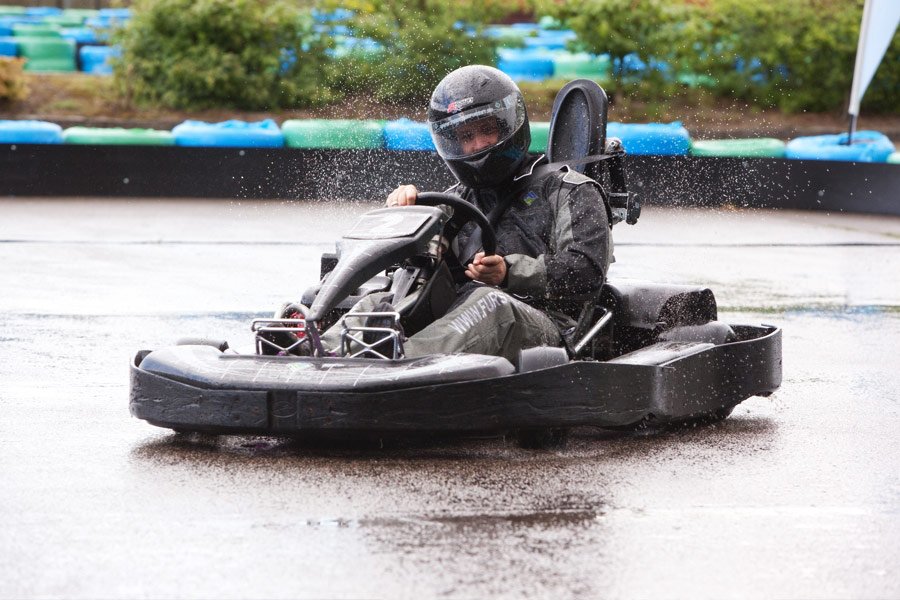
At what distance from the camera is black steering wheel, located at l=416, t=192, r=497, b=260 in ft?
16.8

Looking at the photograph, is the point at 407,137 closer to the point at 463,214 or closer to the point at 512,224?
the point at 512,224

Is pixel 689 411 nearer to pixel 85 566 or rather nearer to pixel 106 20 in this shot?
pixel 85 566

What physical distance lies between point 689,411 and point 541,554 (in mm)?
1643

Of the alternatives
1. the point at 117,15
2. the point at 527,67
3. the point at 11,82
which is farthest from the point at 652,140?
the point at 117,15

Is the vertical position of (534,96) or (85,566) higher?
(534,96)

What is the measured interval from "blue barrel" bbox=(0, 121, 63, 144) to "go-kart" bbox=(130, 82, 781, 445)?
9706mm

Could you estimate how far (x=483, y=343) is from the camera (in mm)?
4883

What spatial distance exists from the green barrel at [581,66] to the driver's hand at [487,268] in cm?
1526

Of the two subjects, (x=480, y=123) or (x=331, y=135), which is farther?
(x=331, y=135)

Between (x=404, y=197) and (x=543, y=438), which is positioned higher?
(x=404, y=197)

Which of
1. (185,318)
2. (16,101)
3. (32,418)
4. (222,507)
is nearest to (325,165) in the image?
(16,101)

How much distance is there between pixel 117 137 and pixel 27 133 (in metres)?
0.83

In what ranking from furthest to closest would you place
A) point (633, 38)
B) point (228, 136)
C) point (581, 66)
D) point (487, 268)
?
point (581, 66)
point (633, 38)
point (228, 136)
point (487, 268)

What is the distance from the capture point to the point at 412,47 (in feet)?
60.4
